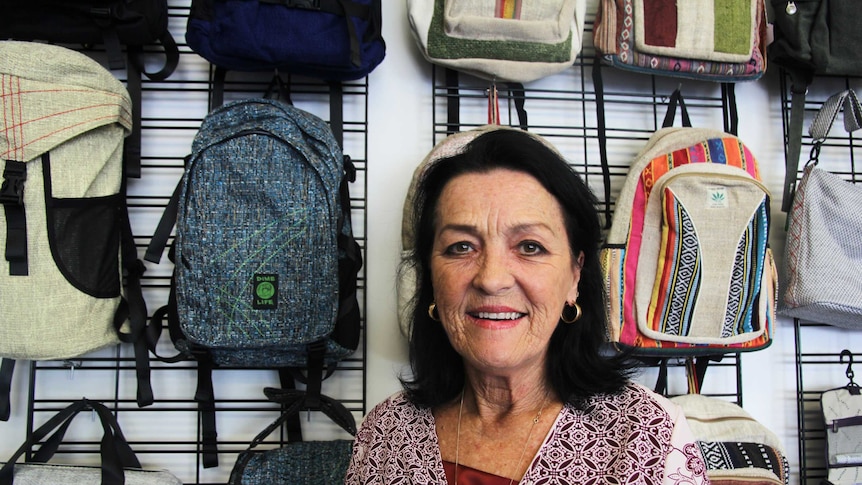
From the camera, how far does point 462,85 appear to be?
1.75m

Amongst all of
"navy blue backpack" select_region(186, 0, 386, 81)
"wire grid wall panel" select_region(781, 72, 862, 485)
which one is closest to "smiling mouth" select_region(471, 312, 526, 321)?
"navy blue backpack" select_region(186, 0, 386, 81)

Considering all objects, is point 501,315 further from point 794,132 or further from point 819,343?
point 819,343

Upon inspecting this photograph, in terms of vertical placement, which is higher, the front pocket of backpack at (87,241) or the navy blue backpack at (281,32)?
the navy blue backpack at (281,32)

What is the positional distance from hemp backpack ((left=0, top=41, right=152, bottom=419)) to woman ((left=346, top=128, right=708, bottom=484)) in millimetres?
831

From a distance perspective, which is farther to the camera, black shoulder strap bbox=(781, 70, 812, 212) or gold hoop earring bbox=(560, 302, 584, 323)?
black shoulder strap bbox=(781, 70, 812, 212)

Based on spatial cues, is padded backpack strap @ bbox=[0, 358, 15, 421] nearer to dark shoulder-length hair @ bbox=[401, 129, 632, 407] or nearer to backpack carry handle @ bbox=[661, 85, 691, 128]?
dark shoulder-length hair @ bbox=[401, 129, 632, 407]

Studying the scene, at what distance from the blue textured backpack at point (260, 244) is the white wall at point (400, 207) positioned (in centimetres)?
21

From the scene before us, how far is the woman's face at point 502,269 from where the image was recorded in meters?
0.92

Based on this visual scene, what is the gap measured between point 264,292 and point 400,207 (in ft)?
1.61

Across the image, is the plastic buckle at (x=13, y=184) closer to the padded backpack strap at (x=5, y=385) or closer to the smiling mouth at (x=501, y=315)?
the padded backpack strap at (x=5, y=385)

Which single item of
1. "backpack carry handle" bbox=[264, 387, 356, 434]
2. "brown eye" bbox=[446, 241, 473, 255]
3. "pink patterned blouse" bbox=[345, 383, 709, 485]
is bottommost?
"backpack carry handle" bbox=[264, 387, 356, 434]

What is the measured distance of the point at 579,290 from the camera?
105cm

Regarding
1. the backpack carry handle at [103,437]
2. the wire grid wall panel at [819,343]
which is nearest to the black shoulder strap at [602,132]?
the wire grid wall panel at [819,343]

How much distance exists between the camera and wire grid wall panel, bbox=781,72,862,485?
5.84 feet
